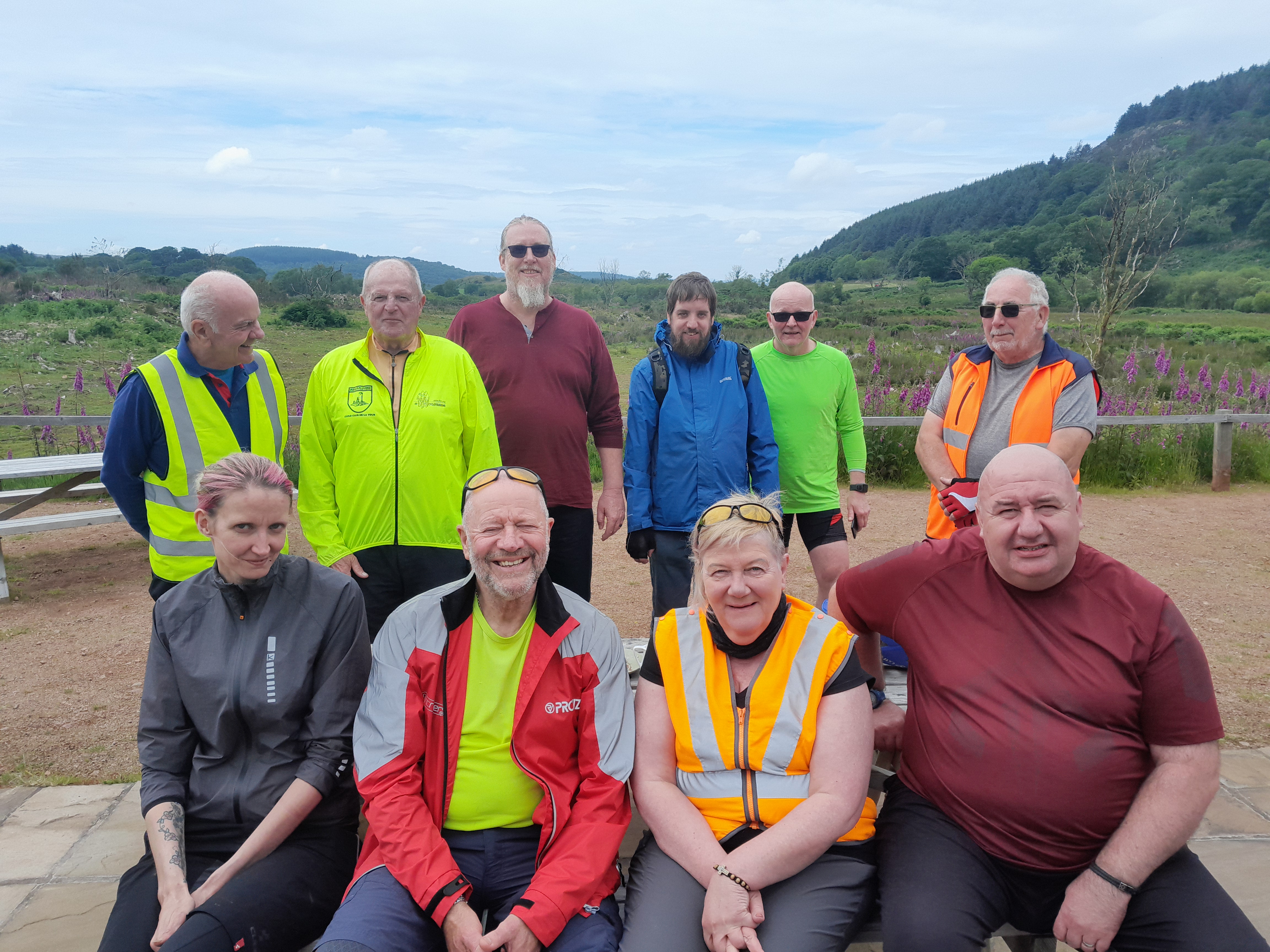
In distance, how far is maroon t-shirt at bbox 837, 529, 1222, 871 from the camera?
219cm

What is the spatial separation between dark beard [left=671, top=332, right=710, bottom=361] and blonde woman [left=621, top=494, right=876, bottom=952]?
5.06ft

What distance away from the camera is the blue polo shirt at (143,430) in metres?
3.09

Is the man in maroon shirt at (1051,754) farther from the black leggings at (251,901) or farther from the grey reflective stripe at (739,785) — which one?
the black leggings at (251,901)

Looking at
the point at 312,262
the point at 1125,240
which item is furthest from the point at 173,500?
the point at 312,262

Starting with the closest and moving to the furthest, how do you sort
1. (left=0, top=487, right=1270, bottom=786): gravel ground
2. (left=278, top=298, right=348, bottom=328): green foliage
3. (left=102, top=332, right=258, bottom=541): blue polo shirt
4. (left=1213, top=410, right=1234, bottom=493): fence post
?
(left=102, top=332, right=258, bottom=541): blue polo shirt
(left=0, top=487, right=1270, bottom=786): gravel ground
(left=1213, top=410, right=1234, bottom=493): fence post
(left=278, top=298, right=348, bottom=328): green foliage

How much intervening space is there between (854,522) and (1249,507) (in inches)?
277

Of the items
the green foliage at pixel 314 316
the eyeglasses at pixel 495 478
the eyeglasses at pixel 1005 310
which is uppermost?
the green foliage at pixel 314 316

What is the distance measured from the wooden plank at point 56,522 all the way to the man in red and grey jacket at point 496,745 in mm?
5545

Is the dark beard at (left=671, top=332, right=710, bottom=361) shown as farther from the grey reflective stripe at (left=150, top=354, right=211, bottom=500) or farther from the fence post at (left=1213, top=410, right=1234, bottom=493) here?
the fence post at (left=1213, top=410, right=1234, bottom=493)

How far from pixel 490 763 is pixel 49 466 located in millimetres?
6566

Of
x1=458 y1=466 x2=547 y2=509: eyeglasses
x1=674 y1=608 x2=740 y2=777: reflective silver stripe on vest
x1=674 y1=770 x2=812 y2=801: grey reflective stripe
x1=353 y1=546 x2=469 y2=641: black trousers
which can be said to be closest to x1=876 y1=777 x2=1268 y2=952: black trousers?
x1=674 y1=770 x2=812 y2=801: grey reflective stripe

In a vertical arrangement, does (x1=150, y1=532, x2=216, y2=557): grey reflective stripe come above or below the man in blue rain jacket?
below

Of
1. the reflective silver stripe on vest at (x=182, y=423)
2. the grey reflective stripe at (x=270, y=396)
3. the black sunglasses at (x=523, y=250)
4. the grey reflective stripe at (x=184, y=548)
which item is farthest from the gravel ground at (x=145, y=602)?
the black sunglasses at (x=523, y=250)

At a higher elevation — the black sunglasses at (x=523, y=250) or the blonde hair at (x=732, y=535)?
the black sunglasses at (x=523, y=250)
